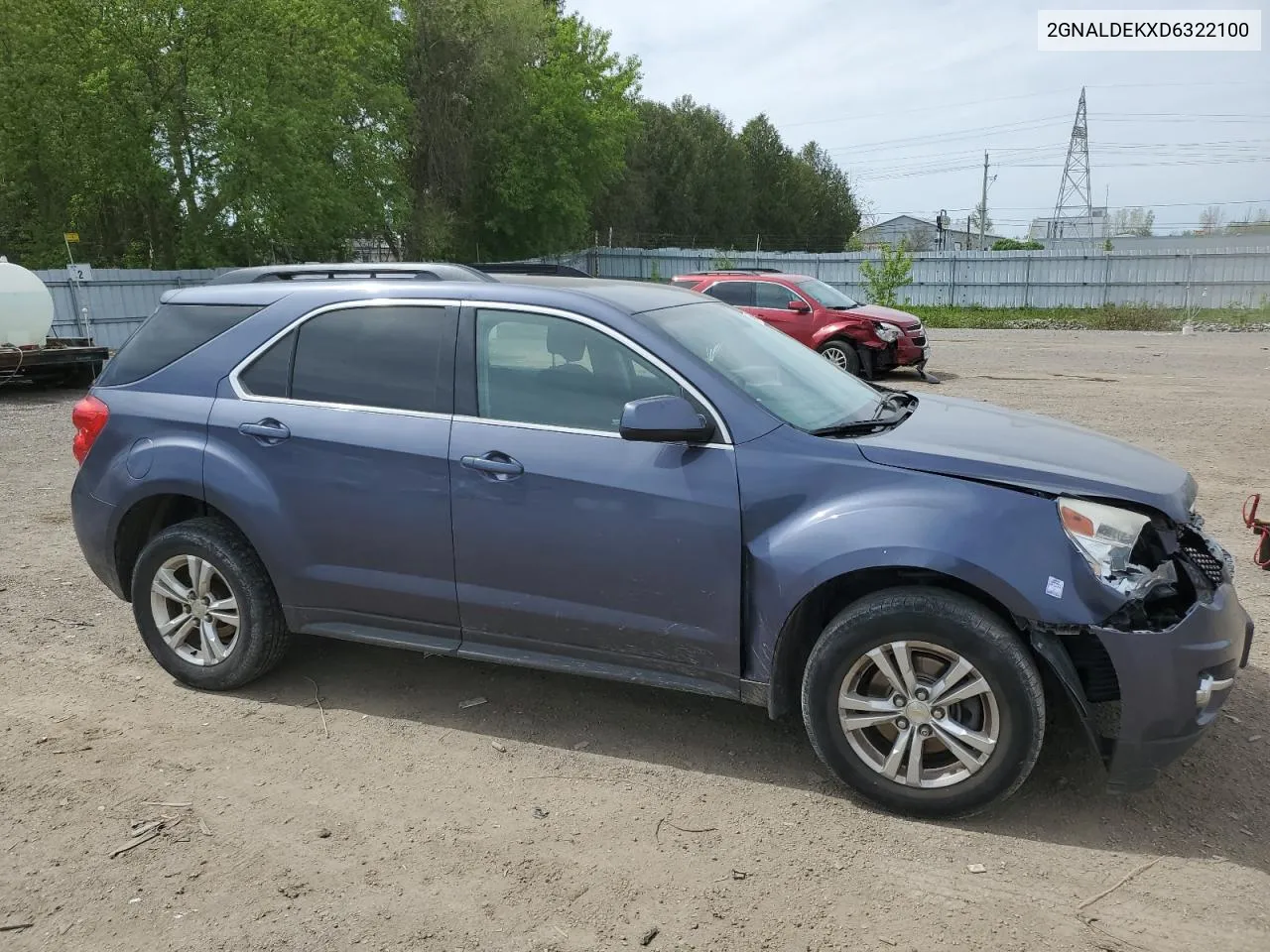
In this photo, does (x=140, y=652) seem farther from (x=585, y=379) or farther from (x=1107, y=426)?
(x=1107, y=426)

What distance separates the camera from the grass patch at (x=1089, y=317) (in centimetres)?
2758

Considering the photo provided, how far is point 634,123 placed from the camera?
45.2 metres

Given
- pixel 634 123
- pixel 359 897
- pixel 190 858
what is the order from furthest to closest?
1. pixel 634 123
2. pixel 190 858
3. pixel 359 897

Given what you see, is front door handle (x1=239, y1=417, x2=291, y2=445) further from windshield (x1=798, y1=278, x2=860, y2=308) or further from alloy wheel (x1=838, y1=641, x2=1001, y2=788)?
windshield (x1=798, y1=278, x2=860, y2=308)

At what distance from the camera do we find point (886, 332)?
48.4 feet

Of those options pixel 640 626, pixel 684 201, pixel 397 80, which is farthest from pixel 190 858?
pixel 684 201

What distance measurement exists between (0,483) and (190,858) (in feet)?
23.1

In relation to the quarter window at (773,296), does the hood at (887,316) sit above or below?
below

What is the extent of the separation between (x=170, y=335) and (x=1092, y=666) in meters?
4.05

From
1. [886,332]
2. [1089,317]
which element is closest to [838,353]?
[886,332]

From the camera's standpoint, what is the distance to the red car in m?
14.8

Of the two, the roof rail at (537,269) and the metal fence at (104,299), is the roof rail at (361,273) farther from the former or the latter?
the metal fence at (104,299)

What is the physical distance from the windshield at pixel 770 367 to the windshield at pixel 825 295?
11.2m

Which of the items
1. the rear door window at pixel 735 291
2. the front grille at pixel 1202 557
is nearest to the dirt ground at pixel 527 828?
the front grille at pixel 1202 557
